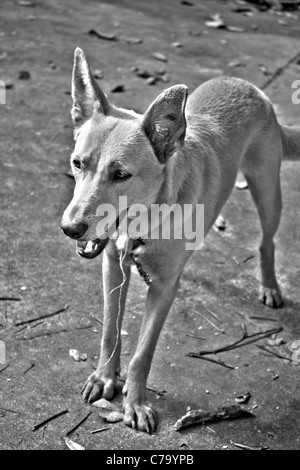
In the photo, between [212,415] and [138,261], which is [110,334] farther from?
[212,415]

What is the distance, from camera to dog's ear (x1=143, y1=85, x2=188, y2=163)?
141 inches

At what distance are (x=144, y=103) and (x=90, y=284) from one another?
275 cm

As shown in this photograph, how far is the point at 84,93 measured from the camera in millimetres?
3830

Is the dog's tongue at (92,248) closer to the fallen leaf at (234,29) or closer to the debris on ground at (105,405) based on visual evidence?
the debris on ground at (105,405)

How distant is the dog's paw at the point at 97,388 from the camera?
406 cm

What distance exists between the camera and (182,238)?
13.1ft

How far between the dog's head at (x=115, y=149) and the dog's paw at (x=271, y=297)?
Answer: 1548mm

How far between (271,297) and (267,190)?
679 millimetres

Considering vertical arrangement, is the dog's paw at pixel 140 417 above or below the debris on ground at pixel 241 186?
above

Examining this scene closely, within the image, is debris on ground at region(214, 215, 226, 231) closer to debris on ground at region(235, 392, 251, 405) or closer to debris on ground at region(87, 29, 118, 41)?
debris on ground at region(235, 392, 251, 405)

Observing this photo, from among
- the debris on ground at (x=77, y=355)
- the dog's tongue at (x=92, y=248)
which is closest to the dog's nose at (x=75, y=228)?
the dog's tongue at (x=92, y=248)

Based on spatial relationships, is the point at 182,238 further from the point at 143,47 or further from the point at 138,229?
the point at 143,47

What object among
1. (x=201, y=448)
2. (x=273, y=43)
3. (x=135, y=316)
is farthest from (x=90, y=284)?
(x=273, y=43)

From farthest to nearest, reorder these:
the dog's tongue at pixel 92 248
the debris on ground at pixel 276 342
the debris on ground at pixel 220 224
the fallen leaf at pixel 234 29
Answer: the fallen leaf at pixel 234 29
the debris on ground at pixel 220 224
the debris on ground at pixel 276 342
the dog's tongue at pixel 92 248
